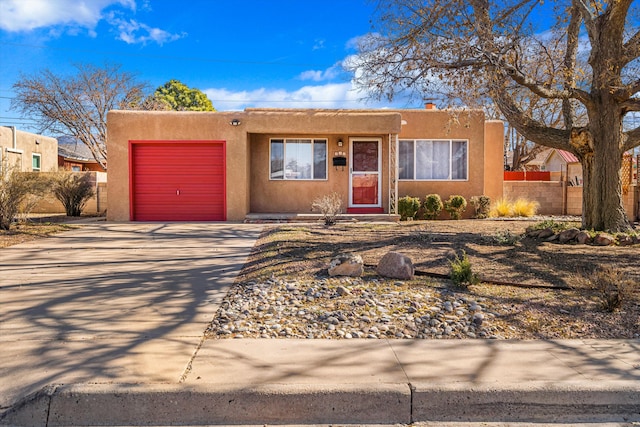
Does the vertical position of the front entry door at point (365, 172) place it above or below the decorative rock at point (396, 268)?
above

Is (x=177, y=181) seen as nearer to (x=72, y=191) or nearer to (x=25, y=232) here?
(x=72, y=191)

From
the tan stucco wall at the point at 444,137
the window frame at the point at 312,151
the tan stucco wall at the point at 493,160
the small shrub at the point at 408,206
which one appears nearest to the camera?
the small shrub at the point at 408,206

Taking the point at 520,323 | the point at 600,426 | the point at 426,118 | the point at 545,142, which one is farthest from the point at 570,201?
the point at 600,426

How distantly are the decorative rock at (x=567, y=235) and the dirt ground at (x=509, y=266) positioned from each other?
1.27 feet

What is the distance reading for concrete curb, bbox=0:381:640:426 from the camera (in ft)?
11.7

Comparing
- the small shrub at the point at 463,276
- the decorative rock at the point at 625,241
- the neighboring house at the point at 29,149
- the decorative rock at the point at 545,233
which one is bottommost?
the small shrub at the point at 463,276

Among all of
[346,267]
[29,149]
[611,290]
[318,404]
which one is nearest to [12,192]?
[346,267]

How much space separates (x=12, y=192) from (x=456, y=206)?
1337 centimetres

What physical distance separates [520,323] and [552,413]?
1.71 meters

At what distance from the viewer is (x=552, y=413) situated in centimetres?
369

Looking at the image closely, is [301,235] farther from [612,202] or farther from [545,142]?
[612,202]

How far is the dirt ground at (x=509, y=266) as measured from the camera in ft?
17.6

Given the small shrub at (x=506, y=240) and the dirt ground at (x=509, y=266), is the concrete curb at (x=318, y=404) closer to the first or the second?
the dirt ground at (x=509, y=266)

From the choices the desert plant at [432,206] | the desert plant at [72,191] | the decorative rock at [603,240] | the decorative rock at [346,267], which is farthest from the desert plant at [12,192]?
the decorative rock at [603,240]
